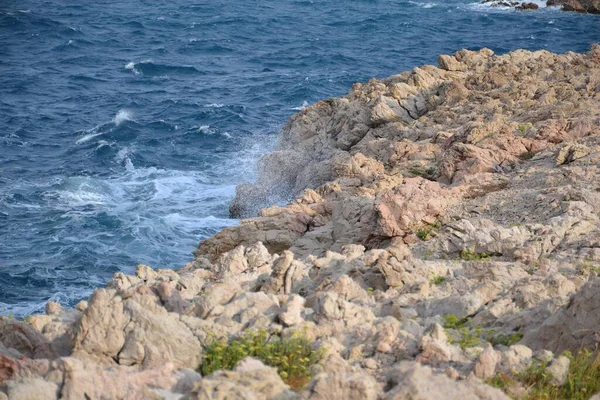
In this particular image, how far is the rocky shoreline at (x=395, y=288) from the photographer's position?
30.1ft

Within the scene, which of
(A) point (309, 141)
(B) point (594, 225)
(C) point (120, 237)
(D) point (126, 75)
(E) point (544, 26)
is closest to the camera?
(B) point (594, 225)

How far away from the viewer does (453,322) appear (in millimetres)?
11805

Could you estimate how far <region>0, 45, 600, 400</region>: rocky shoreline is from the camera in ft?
30.1

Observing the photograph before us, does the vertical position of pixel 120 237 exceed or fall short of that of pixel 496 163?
it falls short

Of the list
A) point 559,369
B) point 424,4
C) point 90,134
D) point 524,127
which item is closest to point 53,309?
point 559,369

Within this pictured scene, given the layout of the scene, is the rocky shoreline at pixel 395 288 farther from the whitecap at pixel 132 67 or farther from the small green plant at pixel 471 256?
the whitecap at pixel 132 67

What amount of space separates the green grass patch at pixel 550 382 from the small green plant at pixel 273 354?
7.72 feet

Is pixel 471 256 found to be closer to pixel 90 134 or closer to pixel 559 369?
pixel 559 369

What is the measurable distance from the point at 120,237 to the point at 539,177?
55.9 ft

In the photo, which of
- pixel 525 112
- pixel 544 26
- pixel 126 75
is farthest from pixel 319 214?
pixel 544 26

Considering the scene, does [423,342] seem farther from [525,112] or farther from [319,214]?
[525,112]

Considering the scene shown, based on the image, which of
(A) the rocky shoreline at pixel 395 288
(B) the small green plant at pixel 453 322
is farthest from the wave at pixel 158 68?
(B) the small green plant at pixel 453 322

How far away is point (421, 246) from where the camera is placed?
17.2m

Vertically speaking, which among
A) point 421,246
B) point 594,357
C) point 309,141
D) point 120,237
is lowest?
point 120,237
